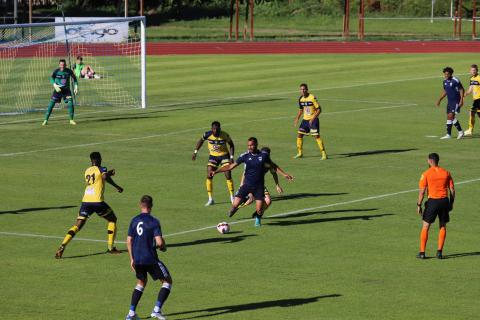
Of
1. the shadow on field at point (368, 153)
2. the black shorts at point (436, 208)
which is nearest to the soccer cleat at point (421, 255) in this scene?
the black shorts at point (436, 208)

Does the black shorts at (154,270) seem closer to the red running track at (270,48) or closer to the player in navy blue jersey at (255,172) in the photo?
the player in navy blue jersey at (255,172)

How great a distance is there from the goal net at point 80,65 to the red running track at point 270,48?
0.51ft

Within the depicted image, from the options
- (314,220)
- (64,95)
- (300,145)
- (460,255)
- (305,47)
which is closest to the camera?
(460,255)

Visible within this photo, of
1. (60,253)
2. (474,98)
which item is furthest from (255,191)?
(474,98)

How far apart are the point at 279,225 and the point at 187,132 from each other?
1722 centimetres

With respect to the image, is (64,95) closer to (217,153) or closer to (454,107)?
(454,107)

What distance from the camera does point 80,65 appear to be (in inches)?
2183

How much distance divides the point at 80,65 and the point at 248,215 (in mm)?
29846

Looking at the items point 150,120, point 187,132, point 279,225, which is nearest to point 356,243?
point 279,225

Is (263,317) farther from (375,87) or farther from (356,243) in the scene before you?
(375,87)

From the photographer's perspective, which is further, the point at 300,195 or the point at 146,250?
the point at 300,195

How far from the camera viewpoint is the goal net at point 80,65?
169 ft

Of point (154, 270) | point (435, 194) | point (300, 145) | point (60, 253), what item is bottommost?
point (60, 253)

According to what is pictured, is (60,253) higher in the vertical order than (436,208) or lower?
lower
